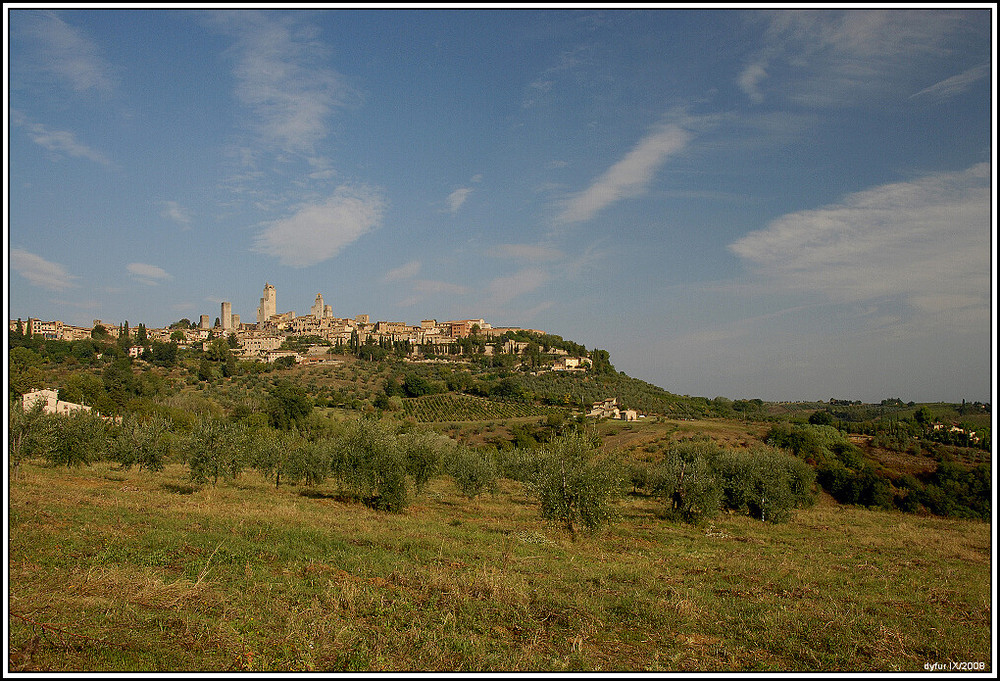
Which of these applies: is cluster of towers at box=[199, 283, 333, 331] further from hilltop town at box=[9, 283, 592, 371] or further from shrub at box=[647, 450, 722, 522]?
shrub at box=[647, 450, 722, 522]

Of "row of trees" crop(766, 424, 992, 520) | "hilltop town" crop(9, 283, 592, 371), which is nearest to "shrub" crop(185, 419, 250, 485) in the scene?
"row of trees" crop(766, 424, 992, 520)

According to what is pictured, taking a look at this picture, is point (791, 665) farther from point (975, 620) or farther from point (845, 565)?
point (845, 565)

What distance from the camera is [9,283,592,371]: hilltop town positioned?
118000mm

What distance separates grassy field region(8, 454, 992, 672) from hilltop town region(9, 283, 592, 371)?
96350 mm

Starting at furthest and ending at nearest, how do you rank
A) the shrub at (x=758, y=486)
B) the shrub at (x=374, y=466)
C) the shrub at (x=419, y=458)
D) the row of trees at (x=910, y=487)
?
the row of trees at (x=910, y=487), the shrub at (x=419, y=458), the shrub at (x=758, y=486), the shrub at (x=374, y=466)

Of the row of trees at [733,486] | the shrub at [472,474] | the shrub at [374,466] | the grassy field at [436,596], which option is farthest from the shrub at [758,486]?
the shrub at [374,466]

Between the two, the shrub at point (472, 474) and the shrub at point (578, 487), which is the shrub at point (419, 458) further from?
the shrub at point (578, 487)

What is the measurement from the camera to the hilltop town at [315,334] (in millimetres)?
118000

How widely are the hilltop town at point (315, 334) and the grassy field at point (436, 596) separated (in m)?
96.3

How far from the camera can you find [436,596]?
9.95 m

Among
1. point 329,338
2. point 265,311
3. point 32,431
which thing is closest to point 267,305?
point 265,311

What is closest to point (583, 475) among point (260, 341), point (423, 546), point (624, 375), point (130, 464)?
point (423, 546)

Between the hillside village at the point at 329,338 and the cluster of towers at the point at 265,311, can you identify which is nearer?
the hillside village at the point at 329,338

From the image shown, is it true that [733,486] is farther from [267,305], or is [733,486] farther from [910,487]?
[267,305]
